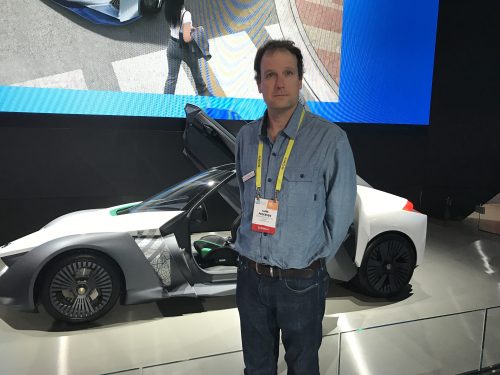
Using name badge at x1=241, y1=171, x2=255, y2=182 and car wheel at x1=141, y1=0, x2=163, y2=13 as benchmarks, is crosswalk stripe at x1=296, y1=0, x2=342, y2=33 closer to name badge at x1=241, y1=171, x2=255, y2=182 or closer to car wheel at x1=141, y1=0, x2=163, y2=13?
car wheel at x1=141, y1=0, x2=163, y2=13

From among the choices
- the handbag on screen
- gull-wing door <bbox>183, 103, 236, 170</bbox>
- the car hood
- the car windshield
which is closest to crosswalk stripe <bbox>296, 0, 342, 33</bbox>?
the handbag on screen

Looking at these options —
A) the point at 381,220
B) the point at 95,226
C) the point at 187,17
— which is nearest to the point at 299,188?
the point at 95,226

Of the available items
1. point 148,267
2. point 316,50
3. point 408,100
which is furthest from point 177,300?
point 408,100

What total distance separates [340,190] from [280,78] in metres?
0.50

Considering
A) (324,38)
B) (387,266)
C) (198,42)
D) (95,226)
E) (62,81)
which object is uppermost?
(324,38)

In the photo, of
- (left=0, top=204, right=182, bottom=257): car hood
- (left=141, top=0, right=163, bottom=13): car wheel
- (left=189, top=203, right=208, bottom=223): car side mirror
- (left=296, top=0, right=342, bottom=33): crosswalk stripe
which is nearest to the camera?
(left=0, top=204, right=182, bottom=257): car hood

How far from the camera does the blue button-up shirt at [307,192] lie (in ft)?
5.28

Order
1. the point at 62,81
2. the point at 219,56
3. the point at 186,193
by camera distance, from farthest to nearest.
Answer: the point at 219,56 → the point at 62,81 → the point at 186,193

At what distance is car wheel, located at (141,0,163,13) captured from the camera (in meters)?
5.28

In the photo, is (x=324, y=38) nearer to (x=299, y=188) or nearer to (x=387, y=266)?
(x=387, y=266)

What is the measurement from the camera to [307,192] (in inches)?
63.4

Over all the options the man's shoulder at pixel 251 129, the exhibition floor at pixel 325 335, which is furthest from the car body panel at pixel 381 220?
the man's shoulder at pixel 251 129

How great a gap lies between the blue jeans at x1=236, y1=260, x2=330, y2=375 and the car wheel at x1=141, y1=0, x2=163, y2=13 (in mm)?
4555

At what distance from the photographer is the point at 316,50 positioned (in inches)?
243
